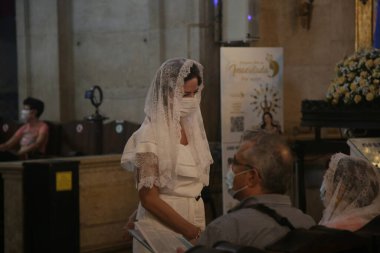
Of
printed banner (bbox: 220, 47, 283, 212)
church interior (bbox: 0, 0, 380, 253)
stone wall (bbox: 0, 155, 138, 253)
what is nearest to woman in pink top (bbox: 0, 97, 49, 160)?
church interior (bbox: 0, 0, 380, 253)

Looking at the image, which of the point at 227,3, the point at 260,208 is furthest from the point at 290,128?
the point at 260,208

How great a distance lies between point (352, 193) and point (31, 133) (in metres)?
6.21

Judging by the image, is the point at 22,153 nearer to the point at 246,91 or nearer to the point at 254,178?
the point at 246,91

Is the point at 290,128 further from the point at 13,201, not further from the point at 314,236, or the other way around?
the point at 314,236

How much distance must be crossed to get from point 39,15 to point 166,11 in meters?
2.06

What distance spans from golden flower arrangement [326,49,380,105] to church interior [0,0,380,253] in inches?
6.2

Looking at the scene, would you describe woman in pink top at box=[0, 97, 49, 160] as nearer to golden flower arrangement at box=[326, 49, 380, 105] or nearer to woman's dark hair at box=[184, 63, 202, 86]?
golden flower arrangement at box=[326, 49, 380, 105]

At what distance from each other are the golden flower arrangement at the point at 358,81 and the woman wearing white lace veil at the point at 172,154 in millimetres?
2615

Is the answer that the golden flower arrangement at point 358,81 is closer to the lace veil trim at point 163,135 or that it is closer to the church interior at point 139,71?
the church interior at point 139,71

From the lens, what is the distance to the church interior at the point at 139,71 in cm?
723

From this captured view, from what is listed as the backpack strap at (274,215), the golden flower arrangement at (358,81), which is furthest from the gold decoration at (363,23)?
the backpack strap at (274,215)

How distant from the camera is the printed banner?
812cm

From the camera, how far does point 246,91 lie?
326 inches

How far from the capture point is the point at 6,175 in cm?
674
